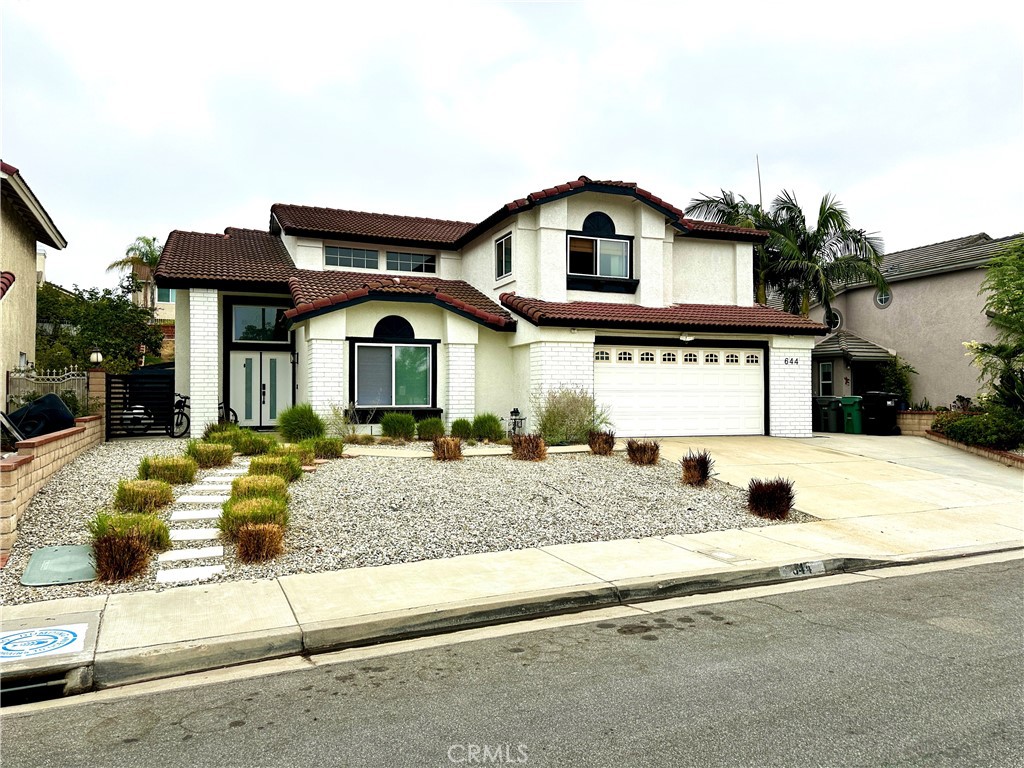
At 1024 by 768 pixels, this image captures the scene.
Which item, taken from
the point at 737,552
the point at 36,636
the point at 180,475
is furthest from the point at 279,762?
the point at 180,475

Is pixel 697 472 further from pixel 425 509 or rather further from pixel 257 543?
pixel 257 543

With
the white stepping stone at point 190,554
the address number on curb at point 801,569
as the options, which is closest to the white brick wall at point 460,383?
the white stepping stone at point 190,554

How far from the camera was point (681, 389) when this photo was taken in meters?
19.6

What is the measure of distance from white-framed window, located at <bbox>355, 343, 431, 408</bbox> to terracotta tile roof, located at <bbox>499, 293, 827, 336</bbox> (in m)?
2.73

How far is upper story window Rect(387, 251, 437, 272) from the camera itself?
2272cm

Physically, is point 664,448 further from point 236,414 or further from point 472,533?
point 236,414

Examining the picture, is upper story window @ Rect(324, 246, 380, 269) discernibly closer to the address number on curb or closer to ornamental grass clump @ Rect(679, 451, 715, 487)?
ornamental grass clump @ Rect(679, 451, 715, 487)

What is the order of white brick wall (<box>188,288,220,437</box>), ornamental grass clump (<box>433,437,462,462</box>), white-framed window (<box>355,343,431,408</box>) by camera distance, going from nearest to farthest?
ornamental grass clump (<box>433,437,462,462</box>), white brick wall (<box>188,288,220,437</box>), white-framed window (<box>355,343,431,408</box>)

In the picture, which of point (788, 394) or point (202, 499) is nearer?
point (202, 499)

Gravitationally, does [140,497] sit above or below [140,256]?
below

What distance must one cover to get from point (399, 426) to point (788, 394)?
10592 millimetres

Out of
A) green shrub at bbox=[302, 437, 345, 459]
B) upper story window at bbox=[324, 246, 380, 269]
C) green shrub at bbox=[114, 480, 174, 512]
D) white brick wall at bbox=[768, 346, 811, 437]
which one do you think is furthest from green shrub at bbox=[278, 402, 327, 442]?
white brick wall at bbox=[768, 346, 811, 437]

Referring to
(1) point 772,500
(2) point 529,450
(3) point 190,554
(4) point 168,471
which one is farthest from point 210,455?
(1) point 772,500

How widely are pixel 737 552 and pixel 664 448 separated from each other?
26.7 ft
